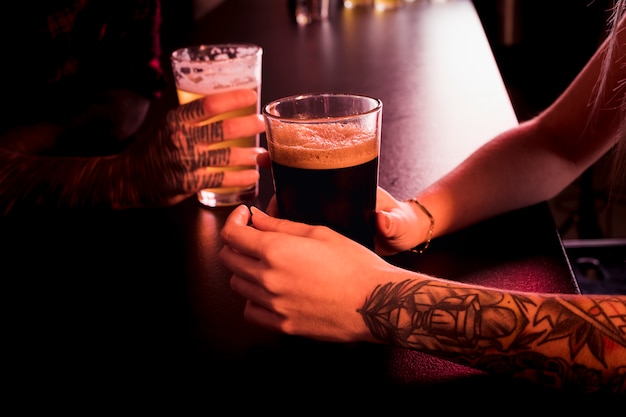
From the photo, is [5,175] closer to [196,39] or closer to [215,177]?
[215,177]

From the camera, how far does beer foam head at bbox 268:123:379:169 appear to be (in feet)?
2.40

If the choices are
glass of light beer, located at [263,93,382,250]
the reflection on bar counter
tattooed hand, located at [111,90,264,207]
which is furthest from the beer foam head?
the reflection on bar counter

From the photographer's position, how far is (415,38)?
2.28m

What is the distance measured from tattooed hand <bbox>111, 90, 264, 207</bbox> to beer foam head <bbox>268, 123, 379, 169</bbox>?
28 centimetres

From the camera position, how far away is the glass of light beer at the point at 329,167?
74 cm

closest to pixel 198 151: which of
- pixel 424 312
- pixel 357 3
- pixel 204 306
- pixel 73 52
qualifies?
pixel 204 306

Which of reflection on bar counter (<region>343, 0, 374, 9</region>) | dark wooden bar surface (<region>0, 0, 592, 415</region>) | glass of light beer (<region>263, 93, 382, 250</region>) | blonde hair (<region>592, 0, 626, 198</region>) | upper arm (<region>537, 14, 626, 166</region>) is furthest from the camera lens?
reflection on bar counter (<region>343, 0, 374, 9</region>)

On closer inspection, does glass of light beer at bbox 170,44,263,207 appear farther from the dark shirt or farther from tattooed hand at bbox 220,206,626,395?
the dark shirt

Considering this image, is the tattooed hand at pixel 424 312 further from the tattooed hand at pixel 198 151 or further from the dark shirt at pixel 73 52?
the dark shirt at pixel 73 52

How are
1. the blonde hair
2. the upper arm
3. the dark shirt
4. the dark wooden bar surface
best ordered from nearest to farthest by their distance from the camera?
1. the dark wooden bar surface
2. the blonde hair
3. the upper arm
4. the dark shirt

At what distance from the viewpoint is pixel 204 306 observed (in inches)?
31.1

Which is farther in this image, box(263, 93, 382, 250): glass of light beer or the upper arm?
the upper arm

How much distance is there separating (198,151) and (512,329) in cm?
62

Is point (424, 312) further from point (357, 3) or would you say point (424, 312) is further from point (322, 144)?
point (357, 3)
